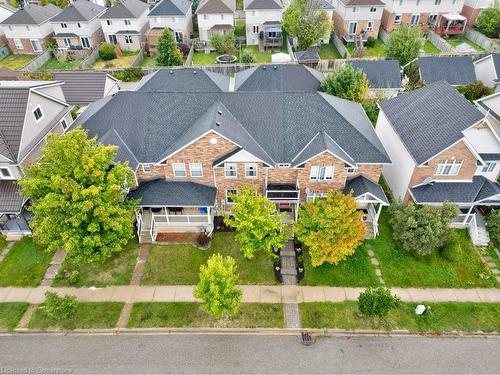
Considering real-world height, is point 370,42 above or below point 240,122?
below

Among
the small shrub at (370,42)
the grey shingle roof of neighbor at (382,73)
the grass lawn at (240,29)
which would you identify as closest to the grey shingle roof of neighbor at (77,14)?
the grass lawn at (240,29)

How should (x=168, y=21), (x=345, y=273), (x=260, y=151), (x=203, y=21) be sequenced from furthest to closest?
(x=203, y=21) → (x=168, y=21) → (x=260, y=151) → (x=345, y=273)

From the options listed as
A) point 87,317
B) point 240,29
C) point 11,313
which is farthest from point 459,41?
point 11,313

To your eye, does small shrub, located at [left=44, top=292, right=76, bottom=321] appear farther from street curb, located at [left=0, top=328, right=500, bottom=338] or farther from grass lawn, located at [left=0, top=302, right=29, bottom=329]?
grass lawn, located at [left=0, top=302, right=29, bottom=329]

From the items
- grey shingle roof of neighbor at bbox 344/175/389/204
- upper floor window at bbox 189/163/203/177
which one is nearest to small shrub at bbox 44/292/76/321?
upper floor window at bbox 189/163/203/177

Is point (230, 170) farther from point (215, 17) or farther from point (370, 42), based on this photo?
point (370, 42)

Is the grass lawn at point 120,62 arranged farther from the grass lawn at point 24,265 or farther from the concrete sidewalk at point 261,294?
the concrete sidewalk at point 261,294

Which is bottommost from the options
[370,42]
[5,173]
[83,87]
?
[370,42]
